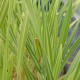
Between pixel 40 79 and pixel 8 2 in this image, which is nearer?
pixel 8 2

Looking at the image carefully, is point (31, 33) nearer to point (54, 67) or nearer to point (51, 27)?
point (51, 27)

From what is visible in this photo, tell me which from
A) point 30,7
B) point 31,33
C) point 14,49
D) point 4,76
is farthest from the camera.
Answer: point 31,33

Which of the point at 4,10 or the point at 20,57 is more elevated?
the point at 4,10

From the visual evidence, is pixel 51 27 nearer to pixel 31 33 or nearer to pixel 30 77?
pixel 31 33

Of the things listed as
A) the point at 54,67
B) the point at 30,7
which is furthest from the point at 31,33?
the point at 30,7

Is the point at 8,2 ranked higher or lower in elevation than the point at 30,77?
higher

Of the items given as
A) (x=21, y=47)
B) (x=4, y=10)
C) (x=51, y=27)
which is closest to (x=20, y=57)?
(x=21, y=47)

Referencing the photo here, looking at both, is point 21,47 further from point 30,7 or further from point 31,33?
point 31,33

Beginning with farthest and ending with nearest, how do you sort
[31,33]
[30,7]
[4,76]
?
[31,33] → [4,76] → [30,7]

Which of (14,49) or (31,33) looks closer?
(14,49)
